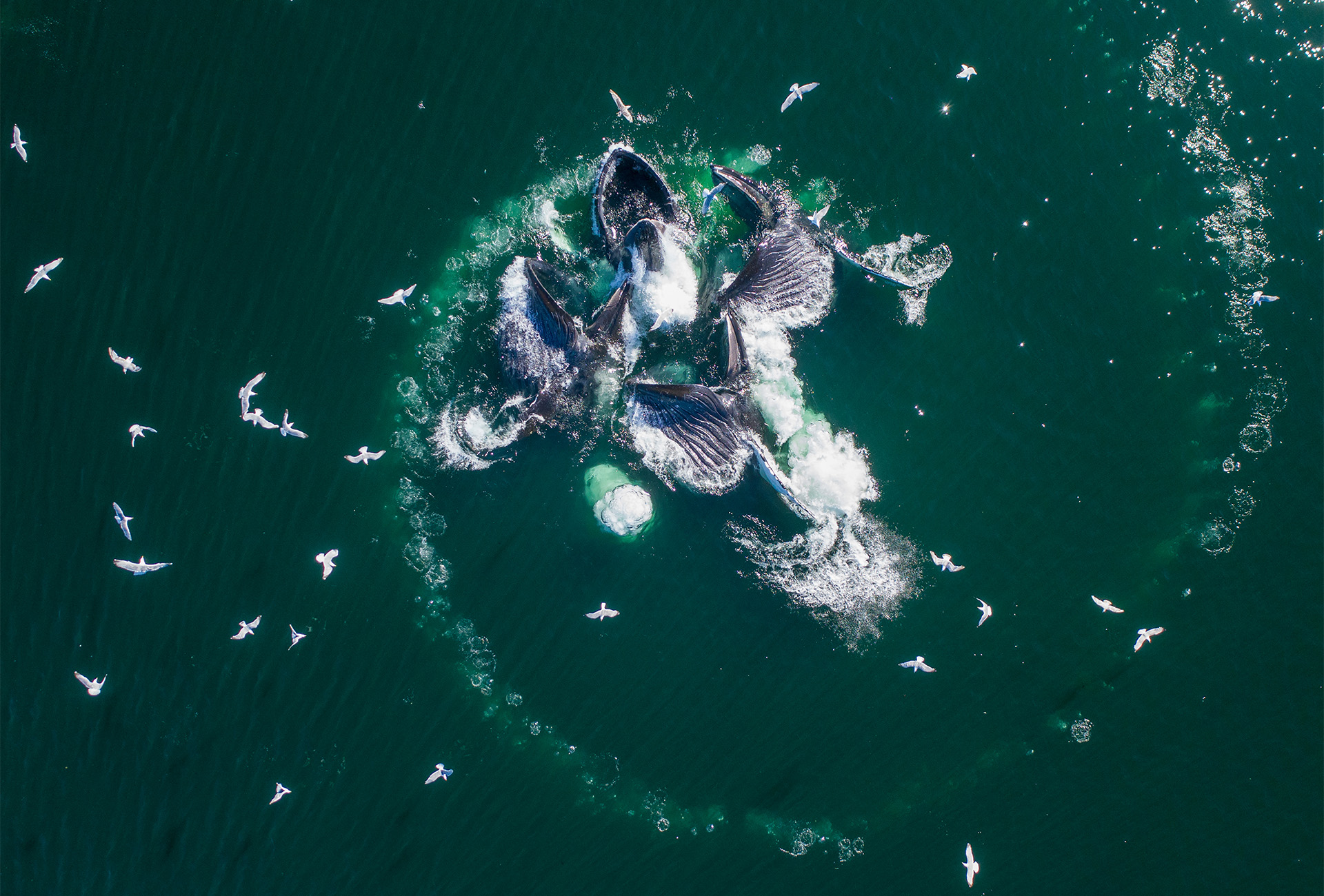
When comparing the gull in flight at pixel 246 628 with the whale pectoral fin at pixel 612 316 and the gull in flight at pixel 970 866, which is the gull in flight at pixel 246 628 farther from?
the gull in flight at pixel 970 866

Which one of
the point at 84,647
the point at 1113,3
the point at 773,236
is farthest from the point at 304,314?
the point at 1113,3

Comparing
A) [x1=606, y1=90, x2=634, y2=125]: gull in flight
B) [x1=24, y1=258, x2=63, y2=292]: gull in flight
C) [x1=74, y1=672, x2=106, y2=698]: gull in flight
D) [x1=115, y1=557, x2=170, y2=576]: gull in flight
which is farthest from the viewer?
[x1=606, y1=90, x2=634, y2=125]: gull in flight

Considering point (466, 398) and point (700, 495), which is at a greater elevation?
point (466, 398)

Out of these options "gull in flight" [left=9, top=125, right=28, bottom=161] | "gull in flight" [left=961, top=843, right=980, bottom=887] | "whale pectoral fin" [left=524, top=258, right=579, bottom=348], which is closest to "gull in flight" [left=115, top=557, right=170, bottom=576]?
"gull in flight" [left=9, top=125, right=28, bottom=161]

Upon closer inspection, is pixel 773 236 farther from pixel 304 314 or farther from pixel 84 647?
pixel 84 647

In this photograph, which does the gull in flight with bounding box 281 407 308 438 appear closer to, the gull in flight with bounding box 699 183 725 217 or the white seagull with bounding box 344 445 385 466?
the white seagull with bounding box 344 445 385 466

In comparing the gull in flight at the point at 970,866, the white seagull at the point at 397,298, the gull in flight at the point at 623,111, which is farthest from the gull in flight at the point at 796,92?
the gull in flight at the point at 970,866
